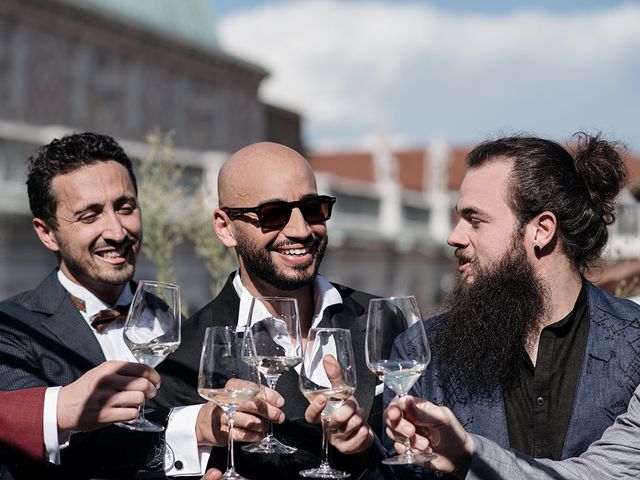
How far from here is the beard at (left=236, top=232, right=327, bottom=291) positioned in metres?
4.22

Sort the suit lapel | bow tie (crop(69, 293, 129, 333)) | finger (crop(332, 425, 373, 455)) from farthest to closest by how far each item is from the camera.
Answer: bow tie (crop(69, 293, 129, 333)) < the suit lapel < finger (crop(332, 425, 373, 455))

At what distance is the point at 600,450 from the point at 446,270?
133ft

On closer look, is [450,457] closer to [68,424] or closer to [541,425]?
[541,425]

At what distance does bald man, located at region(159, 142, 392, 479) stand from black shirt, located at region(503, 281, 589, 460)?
536mm

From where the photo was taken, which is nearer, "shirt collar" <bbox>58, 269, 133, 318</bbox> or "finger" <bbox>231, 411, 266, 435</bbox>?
"finger" <bbox>231, 411, 266, 435</bbox>

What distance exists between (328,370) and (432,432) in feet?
1.14

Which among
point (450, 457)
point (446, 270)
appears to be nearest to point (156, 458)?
point (450, 457)

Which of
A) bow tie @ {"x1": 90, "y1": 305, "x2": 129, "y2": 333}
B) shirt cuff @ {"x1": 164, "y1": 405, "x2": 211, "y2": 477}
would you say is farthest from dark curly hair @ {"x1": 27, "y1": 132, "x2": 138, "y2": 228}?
shirt cuff @ {"x1": 164, "y1": 405, "x2": 211, "y2": 477}

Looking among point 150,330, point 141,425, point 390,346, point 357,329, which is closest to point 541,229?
point 357,329

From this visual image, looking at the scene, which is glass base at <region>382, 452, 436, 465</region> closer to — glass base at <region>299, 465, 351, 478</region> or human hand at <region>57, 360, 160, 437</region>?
glass base at <region>299, 465, 351, 478</region>

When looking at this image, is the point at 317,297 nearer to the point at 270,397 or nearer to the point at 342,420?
the point at 270,397

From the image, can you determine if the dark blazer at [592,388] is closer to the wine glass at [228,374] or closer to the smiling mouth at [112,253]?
the wine glass at [228,374]

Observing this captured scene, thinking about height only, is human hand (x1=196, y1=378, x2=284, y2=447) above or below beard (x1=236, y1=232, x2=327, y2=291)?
below

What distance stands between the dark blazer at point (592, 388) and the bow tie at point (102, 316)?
151 cm
